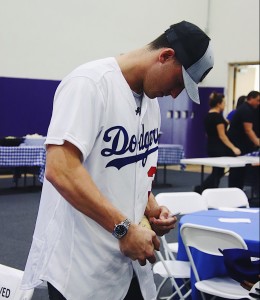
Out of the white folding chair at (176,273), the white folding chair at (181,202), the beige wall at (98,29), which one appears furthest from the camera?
the beige wall at (98,29)

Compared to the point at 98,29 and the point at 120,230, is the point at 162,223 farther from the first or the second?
the point at 98,29

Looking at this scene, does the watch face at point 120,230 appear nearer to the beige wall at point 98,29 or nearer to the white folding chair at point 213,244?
the white folding chair at point 213,244

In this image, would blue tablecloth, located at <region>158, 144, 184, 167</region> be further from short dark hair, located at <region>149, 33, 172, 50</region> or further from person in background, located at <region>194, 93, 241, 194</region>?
short dark hair, located at <region>149, 33, 172, 50</region>

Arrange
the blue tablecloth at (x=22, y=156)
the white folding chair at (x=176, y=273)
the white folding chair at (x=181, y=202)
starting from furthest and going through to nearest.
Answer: the blue tablecloth at (x=22, y=156), the white folding chair at (x=181, y=202), the white folding chair at (x=176, y=273)

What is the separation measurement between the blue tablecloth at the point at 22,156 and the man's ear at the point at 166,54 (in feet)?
19.7

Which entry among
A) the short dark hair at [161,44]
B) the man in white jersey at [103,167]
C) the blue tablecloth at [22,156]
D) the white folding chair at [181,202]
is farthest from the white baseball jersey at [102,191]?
the blue tablecloth at [22,156]

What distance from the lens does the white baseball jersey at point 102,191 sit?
4.43 ft

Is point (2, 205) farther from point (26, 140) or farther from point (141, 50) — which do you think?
point (141, 50)

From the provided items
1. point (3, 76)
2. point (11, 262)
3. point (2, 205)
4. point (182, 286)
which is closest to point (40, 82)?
point (3, 76)

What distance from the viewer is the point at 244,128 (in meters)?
6.67

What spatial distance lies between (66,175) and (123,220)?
19 cm

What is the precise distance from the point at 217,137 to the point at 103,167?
544 centimetres

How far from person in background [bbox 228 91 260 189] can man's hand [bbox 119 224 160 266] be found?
5394 millimetres

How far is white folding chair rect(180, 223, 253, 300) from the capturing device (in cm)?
257
